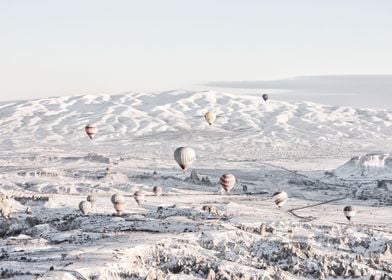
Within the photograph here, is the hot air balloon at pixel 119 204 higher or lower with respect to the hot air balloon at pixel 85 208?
higher

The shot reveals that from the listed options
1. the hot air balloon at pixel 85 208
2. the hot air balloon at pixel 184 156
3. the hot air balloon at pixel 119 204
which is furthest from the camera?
the hot air balloon at pixel 85 208

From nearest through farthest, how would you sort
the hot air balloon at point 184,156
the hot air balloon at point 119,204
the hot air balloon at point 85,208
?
the hot air balloon at point 184,156 → the hot air balloon at point 119,204 → the hot air balloon at point 85,208

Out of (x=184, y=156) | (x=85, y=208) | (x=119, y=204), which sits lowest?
(x=85, y=208)

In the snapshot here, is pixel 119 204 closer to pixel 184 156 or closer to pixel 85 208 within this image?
pixel 85 208

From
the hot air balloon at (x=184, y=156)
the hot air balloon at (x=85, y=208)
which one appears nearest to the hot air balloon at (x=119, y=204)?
the hot air balloon at (x=85, y=208)

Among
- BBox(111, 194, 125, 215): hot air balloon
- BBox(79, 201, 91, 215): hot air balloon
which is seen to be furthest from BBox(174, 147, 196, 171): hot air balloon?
BBox(79, 201, 91, 215): hot air balloon

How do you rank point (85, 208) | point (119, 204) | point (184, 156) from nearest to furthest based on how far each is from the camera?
point (184, 156)
point (119, 204)
point (85, 208)

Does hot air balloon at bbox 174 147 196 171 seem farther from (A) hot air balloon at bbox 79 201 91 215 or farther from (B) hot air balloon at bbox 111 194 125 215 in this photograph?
(A) hot air balloon at bbox 79 201 91 215

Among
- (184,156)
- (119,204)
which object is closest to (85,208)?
(119,204)

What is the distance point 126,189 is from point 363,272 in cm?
8981

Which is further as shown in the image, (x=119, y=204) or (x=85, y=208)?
(x=85, y=208)

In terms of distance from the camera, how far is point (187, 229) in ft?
240

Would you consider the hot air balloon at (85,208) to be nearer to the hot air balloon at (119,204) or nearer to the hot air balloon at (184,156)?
the hot air balloon at (119,204)

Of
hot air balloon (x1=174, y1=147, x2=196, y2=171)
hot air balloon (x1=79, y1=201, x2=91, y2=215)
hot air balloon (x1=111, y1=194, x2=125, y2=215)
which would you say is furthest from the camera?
hot air balloon (x1=79, y1=201, x2=91, y2=215)
